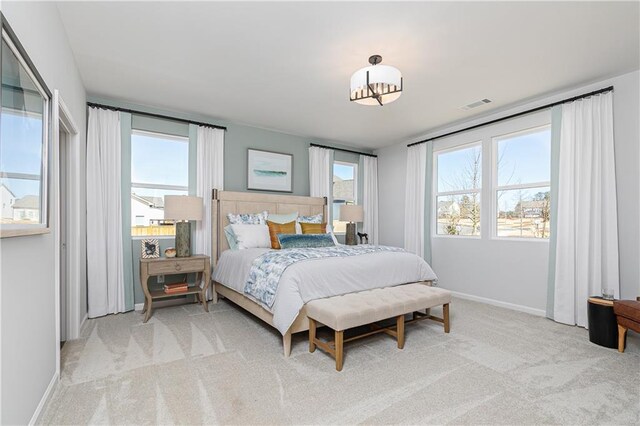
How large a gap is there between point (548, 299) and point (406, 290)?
1818mm

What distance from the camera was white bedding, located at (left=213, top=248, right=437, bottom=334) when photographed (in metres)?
2.62

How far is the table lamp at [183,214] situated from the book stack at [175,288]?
36cm

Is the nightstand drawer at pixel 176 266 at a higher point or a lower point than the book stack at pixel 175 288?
higher

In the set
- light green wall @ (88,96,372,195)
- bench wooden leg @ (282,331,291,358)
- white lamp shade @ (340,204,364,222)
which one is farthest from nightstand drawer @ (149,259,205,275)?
white lamp shade @ (340,204,364,222)

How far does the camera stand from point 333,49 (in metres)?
2.66

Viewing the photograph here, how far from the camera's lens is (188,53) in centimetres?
276

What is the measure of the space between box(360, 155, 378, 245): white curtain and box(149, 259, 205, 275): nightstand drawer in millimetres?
3181

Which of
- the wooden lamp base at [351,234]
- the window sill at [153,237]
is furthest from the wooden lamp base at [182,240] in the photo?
the wooden lamp base at [351,234]

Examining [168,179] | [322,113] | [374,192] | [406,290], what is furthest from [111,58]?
[374,192]

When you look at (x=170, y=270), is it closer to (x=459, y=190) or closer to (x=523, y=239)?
(x=459, y=190)

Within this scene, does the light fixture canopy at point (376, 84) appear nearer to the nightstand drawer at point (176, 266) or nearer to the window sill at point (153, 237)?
the nightstand drawer at point (176, 266)

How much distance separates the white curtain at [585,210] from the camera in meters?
3.16

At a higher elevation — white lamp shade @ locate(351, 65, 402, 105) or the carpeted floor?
white lamp shade @ locate(351, 65, 402, 105)

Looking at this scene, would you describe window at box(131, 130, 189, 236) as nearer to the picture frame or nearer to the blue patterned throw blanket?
the picture frame
